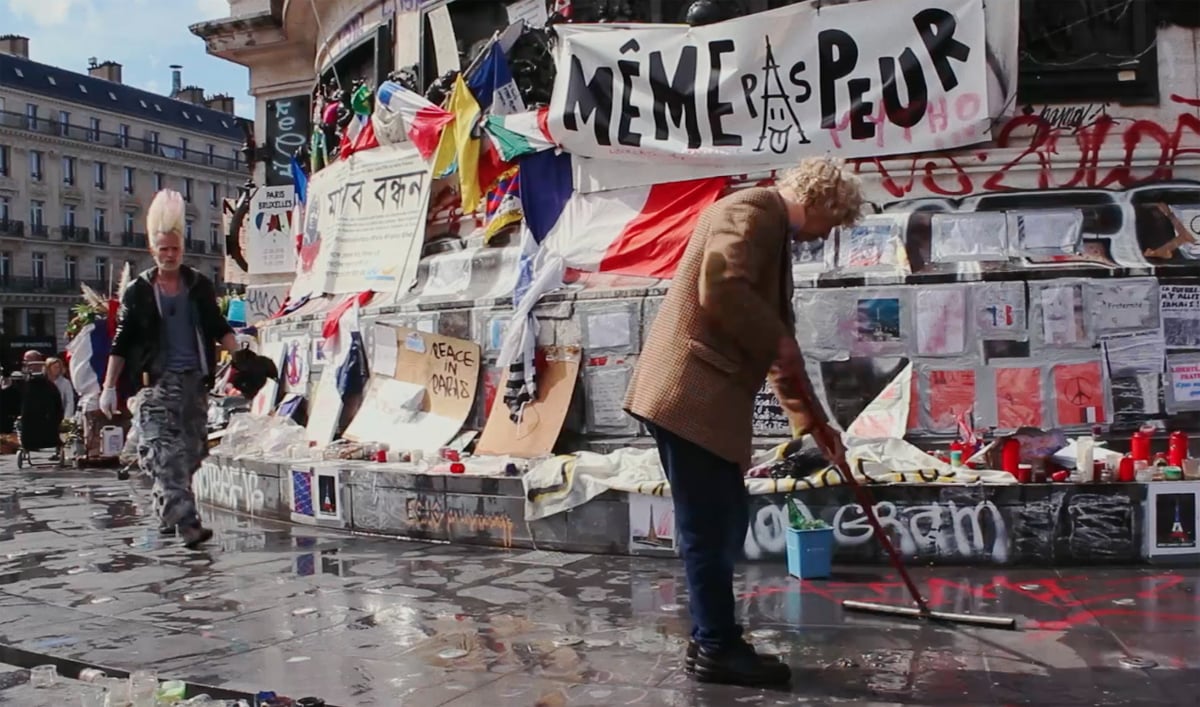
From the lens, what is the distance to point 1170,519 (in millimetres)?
6133

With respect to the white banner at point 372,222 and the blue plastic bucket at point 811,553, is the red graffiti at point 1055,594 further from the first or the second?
the white banner at point 372,222

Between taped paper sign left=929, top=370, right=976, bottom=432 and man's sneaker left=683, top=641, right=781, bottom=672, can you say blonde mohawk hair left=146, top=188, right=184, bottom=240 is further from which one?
taped paper sign left=929, top=370, right=976, bottom=432

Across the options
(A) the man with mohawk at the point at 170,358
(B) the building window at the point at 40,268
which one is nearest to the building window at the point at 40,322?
(B) the building window at the point at 40,268

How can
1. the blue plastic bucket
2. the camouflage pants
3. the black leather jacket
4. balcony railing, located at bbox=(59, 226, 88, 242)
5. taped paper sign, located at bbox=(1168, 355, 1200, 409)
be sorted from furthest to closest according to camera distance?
balcony railing, located at bbox=(59, 226, 88, 242) → the camouflage pants → the black leather jacket → taped paper sign, located at bbox=(1168, 355, 1200, 409) → the blue plastic bucket

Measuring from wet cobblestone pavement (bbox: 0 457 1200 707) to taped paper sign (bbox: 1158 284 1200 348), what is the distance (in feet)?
5.58

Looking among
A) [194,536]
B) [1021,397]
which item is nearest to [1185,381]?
[1021,397]

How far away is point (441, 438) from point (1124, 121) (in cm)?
497

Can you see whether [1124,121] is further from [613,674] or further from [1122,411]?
[613,674]

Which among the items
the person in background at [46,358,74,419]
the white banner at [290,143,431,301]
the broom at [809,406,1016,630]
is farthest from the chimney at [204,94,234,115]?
the broom at [809,406,1016,630]

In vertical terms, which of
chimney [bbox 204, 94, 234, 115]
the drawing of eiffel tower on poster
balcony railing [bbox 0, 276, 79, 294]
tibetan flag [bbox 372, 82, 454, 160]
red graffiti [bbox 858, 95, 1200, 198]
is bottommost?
red graffiti [bbox 858, 95, 1200, 198]

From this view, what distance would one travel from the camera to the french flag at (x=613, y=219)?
26.6ft

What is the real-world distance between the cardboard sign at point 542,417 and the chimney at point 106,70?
75.5m

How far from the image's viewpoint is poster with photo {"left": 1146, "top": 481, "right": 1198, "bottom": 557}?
6.10m

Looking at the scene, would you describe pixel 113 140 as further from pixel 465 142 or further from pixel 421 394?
pixel 421 394
